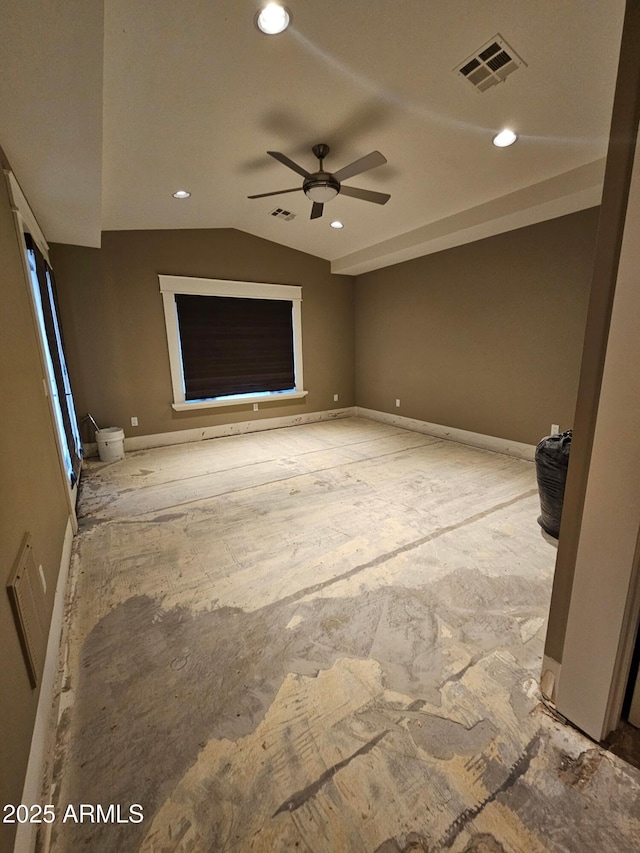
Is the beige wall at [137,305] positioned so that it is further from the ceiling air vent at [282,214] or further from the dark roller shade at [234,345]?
the ceiling air vent at [282,214]

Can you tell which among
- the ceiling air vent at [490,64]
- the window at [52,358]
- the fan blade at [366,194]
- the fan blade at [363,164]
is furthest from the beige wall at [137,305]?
the ceiling air vent at [490,64]

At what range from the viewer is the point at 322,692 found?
1.42 m

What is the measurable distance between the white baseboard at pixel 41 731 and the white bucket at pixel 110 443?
2.67 meters

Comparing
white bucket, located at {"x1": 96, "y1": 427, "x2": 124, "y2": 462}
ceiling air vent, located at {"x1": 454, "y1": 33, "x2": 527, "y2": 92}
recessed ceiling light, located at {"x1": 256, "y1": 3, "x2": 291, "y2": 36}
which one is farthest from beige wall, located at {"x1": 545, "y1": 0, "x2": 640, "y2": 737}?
white bucket, located at {"x1": 96, "y1": 427, "x2": 124, "y2": 462}

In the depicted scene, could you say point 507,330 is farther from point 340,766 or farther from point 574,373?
point 340,766

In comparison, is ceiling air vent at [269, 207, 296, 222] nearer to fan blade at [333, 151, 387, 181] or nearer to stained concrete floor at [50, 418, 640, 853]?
fan blade at [333, 151, 387, 181]

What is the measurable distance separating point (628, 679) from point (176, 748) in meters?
1.59

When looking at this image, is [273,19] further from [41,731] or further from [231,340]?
[231,340]

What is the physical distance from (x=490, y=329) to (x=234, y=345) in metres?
3.55

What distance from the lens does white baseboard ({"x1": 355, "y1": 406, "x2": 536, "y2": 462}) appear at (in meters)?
4.22

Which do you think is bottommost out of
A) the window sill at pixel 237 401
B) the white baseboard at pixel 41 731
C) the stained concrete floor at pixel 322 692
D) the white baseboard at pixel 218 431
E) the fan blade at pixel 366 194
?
the stained concrete floor at pixel 322 692

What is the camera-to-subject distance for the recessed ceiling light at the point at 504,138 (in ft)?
8.57

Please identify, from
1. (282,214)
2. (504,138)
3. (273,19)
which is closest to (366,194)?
(504,138)

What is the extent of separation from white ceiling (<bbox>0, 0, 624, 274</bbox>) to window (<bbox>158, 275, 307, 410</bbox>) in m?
1.31
